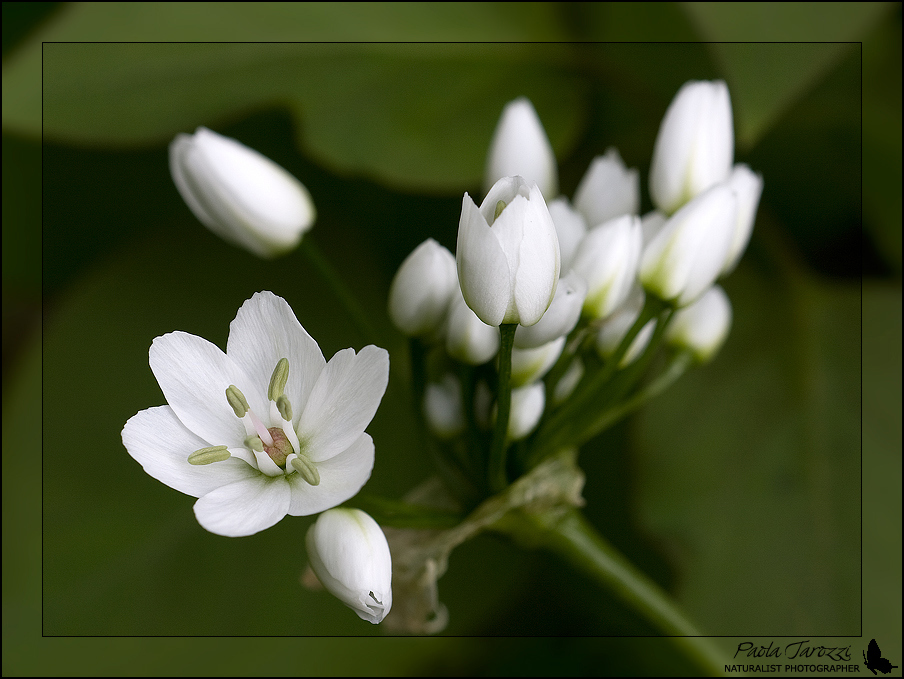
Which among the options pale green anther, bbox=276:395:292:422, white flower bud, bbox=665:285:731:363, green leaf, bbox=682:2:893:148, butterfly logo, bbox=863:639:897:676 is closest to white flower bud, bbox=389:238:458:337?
pale green anther, bbox=276:395:292:422

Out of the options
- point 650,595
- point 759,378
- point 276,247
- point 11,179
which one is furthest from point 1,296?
point 759,378

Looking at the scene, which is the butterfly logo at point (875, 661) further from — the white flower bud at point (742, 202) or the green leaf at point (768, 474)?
the white flower bud at point (742, 202)

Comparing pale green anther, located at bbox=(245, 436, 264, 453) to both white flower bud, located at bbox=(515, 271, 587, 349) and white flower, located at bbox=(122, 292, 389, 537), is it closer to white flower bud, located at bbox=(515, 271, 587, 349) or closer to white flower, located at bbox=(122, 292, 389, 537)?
white flower, located at bbox=(122, 292, 389, 537)

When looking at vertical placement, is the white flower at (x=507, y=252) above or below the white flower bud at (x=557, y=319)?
above

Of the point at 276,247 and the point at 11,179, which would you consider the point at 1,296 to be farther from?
the point at 276,247

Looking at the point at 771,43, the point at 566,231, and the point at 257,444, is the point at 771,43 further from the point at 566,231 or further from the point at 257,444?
the point at 257,444

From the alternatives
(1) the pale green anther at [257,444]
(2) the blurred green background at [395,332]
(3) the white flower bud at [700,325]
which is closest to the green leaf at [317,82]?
(2) the blurred green background at [395,332]

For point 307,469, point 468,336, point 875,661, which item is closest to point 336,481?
point 307,469
